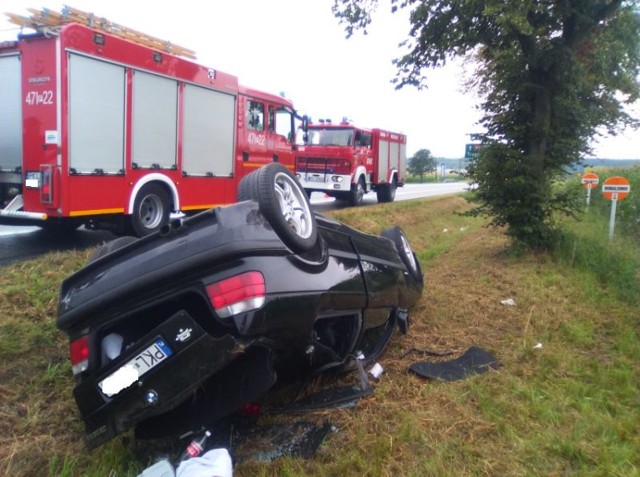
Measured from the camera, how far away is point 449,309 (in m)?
5.59

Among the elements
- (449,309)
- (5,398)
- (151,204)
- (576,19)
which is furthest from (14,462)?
(576,19)

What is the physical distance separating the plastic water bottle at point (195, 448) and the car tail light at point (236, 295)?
0.70m

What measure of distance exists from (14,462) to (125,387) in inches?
33.5

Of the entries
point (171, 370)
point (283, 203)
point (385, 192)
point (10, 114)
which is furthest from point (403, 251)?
point (385, 192)

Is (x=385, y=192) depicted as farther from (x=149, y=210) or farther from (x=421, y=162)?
(x=421, y=162)

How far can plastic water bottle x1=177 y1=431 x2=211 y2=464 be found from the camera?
8.96 feet

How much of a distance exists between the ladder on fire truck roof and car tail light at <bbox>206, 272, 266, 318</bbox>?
5.93 meters

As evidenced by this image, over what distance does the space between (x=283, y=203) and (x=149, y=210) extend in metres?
6.28

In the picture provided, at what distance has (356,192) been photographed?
59.1 feet

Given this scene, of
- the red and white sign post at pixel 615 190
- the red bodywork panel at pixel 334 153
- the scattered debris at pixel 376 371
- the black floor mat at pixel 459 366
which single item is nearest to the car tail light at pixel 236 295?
the scattered debris at pixel 376 371

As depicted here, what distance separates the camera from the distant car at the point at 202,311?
8.34ft

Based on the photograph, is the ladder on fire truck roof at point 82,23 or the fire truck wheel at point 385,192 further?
the fire truck wheel at point 385,192

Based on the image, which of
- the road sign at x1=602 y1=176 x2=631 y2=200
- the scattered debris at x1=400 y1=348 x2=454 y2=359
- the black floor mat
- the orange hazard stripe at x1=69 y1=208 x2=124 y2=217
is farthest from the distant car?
the road sign at x1=602 y1=176 x2=631 y2=200

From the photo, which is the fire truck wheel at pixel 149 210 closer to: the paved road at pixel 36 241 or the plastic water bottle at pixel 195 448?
the paved road at pixel 36 241
